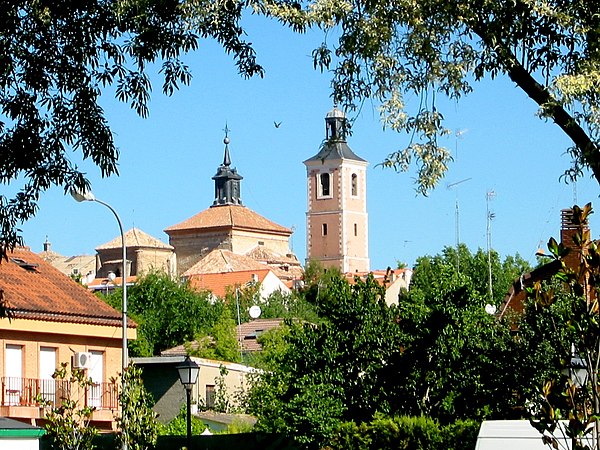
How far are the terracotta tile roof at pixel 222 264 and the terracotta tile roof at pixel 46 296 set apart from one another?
389ft

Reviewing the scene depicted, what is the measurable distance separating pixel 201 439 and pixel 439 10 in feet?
59.2

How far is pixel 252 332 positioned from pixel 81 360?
34.4 m

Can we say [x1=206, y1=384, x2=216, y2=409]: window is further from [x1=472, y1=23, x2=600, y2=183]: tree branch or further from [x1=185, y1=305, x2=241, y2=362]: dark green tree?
[x1=472, y1=23, x2=600, y2=183]: tree branch

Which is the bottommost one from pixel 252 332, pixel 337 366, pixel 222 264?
pixel 337 366

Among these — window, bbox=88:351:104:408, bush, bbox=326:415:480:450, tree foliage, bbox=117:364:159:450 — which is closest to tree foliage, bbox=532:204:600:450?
tree foliage, bbox=117:364:159:450

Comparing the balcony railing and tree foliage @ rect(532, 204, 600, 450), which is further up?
tree foliage @ rect(532, 204, 600, 450)

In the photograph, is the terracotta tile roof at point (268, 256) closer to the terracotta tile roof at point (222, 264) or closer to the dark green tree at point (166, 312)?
the terracotta tile roof at point (222, 264)

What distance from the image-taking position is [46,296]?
40.9 metres

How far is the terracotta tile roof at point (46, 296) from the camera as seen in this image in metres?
39.0

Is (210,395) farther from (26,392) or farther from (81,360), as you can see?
(26,392)

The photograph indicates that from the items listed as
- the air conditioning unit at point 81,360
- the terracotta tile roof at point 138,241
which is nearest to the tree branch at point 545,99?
the air conditioning unit at point 81,360

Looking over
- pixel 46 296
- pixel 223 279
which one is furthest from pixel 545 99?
pixel 223 279

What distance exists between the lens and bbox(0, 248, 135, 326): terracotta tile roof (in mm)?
39031

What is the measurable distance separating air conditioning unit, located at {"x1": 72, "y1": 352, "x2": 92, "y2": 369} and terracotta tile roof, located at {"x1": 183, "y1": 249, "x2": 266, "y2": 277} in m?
123
